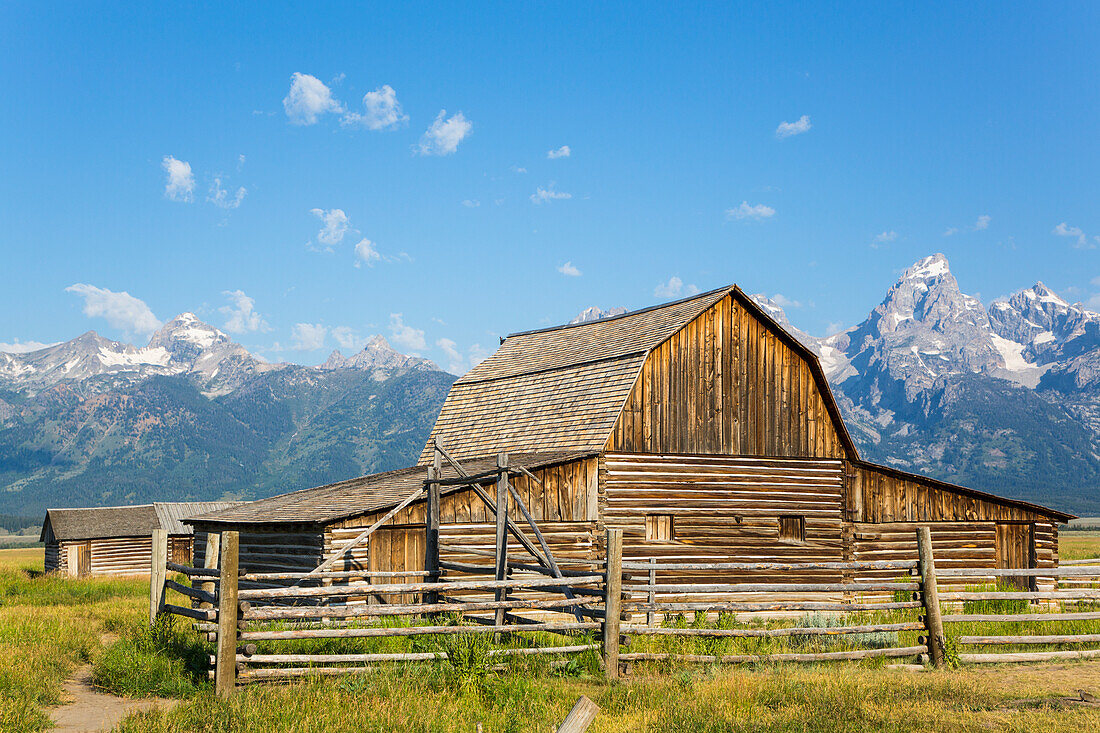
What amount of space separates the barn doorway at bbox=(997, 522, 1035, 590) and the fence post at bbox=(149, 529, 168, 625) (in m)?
24.0

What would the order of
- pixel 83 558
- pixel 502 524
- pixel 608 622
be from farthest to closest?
1. pixel 83 558
2. pixel 502 524
3. pixel 608 622

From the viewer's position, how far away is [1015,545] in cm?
2956

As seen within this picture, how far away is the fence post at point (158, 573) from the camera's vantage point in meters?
16.4

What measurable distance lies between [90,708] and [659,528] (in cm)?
1509

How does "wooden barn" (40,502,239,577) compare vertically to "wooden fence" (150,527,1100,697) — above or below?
below

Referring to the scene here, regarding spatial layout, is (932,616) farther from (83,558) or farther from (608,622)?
Answer: (83,558)

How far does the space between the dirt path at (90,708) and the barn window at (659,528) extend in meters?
14.0

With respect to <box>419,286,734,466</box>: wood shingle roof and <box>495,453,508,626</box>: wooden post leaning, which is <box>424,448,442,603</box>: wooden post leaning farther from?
<box>419,286,734,466</box>: wood shingle roof

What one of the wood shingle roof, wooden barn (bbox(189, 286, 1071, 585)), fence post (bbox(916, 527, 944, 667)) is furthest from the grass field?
the wood shingle roof

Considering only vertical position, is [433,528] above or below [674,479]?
below

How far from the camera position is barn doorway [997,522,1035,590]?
29406 millimetres

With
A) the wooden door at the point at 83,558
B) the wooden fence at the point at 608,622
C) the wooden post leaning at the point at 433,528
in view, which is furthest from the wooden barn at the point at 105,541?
the wooden fence at the point at 608,622

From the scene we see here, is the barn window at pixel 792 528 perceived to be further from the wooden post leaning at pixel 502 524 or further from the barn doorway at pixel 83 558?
the barn doorway at pixel 83 558

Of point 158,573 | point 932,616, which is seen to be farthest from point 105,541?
point 932,616
